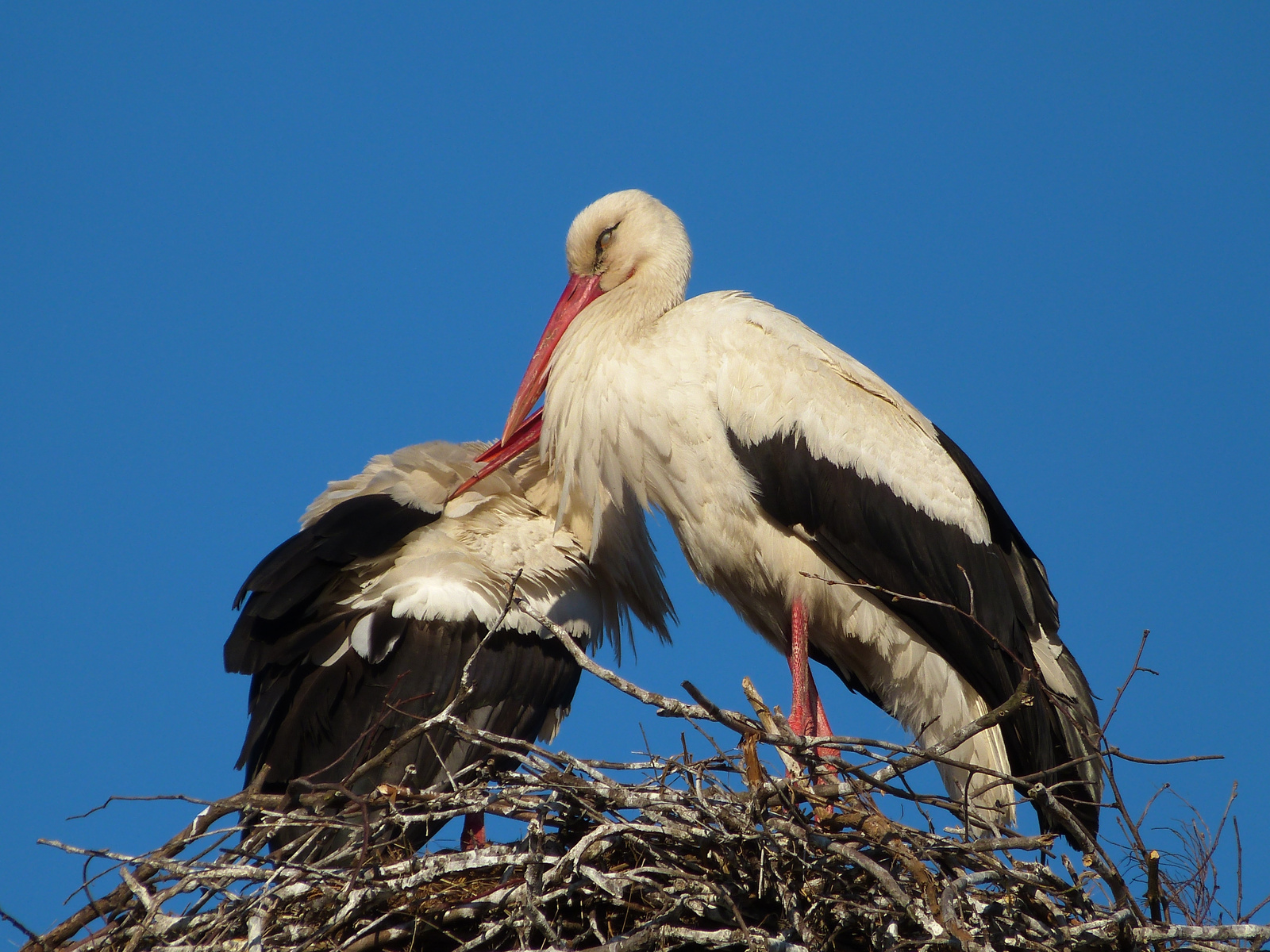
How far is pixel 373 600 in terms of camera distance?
4.06 metres

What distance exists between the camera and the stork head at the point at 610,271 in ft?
14.5

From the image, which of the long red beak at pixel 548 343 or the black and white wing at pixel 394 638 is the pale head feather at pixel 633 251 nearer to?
the long red beak at pixel 548 343

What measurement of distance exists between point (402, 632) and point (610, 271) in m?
1.51

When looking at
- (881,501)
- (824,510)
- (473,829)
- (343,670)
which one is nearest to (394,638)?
(343,670)

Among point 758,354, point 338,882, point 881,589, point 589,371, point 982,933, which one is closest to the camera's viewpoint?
point 982,933

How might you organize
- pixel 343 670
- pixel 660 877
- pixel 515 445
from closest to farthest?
pixel 660 877, pixel 343 670, pixel 515 445

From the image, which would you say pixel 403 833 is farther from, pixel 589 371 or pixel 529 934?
pixel 589 371

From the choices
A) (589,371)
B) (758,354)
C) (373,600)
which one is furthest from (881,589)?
(373,600)

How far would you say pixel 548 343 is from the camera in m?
4.65

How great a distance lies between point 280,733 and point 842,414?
193 cm

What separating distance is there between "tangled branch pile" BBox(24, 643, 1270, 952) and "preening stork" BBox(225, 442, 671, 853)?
603 millimetres

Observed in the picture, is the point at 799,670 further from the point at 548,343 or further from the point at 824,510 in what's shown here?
the point at 548,343

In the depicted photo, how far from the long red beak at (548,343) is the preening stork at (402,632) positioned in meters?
0.35

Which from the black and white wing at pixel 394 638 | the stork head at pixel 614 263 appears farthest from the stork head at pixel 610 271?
the black and white wing at pixel 394 638
